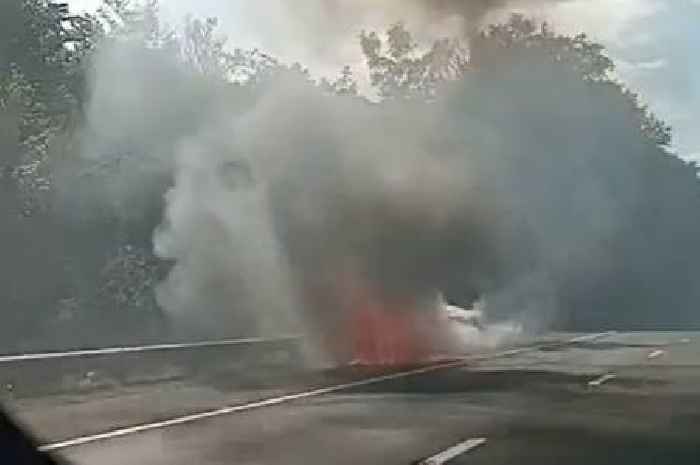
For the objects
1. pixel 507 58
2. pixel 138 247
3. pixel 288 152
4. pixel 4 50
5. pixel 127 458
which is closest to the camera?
pixel 127 458

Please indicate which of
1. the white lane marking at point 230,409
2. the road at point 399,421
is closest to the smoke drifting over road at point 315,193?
the white lane marking at point 230,409

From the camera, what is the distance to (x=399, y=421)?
46.7ft

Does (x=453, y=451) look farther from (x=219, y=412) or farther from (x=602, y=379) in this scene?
(x=602, y=379)

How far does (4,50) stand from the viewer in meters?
36.9

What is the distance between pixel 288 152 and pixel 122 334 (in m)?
6.96

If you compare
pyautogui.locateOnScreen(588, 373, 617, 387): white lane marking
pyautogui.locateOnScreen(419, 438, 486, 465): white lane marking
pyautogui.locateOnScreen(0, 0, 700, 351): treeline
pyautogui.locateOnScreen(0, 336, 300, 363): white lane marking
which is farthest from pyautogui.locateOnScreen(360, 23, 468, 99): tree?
pyautogui.locateOnScreen(419, 438, 486, 465): white lane marking

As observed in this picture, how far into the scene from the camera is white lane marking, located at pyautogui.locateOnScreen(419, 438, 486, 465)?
1095 centimetres

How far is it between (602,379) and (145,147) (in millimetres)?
14787

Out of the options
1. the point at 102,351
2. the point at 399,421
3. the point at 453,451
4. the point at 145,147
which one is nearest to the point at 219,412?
the point at 399,421

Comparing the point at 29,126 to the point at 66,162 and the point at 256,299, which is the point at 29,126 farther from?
the point at 256,299

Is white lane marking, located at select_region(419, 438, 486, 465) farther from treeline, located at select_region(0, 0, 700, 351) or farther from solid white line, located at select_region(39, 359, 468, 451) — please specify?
treeline, located at select_region(0, 0, 700, 351)

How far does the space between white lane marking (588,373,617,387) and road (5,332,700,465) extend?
0.05 ft

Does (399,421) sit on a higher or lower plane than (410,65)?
lower

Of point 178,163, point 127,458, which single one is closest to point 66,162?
point 178,163
